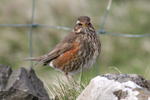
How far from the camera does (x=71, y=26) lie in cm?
976

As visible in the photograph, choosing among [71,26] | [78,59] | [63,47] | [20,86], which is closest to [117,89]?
[20,86]

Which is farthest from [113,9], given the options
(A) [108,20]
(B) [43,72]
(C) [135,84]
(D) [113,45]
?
(C) [135,84]

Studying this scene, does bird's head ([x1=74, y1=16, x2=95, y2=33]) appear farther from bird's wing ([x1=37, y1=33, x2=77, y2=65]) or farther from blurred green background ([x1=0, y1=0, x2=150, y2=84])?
blurred green background ([x1=0, y1=0, x2=150, y2=84])

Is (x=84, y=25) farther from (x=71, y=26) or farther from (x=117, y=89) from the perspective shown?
(x=71, y=26)

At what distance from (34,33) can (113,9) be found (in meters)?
2.32

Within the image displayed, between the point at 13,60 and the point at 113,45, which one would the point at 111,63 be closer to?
the point at 113,45

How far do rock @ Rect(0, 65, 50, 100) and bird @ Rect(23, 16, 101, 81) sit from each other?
0.53 m

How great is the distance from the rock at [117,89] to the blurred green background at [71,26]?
4.45m

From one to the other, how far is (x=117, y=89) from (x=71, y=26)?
6180 millimetres

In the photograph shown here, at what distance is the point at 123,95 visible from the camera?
11.9ft

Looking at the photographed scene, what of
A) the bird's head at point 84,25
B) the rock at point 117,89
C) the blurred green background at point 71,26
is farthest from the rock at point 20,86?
the blurred green background at point 71,26

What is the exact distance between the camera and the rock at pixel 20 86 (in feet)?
16.0

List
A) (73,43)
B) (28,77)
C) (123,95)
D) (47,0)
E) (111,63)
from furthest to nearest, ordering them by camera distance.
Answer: (47,0) → (111,63) → (73,43) → (28,77) → (123,95)

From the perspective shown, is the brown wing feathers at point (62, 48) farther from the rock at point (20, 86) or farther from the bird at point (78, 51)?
the rock at point (20, 86)
